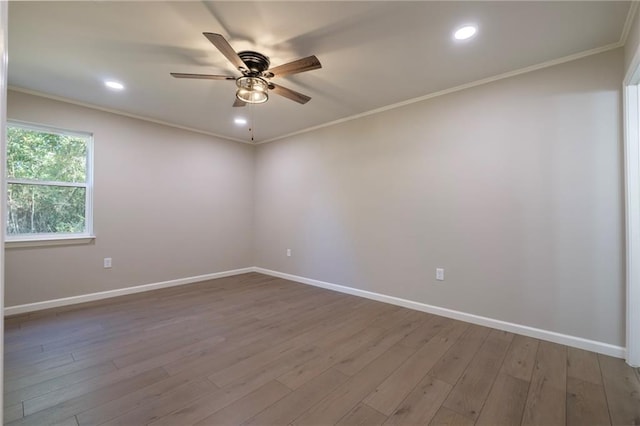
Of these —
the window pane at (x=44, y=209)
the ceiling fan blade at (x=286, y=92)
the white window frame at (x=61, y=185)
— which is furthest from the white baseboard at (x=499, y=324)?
the window pane at (x=44, y=209)

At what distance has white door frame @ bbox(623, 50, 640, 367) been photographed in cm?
215

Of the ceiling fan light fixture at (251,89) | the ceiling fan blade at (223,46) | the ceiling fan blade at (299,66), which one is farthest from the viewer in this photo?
the ceiling fan light fixture at (251,89)

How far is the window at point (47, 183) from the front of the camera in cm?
329

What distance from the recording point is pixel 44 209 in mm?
3484

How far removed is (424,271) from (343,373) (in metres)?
1.74

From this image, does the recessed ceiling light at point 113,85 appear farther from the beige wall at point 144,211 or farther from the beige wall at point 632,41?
the beige wall at point 632,41

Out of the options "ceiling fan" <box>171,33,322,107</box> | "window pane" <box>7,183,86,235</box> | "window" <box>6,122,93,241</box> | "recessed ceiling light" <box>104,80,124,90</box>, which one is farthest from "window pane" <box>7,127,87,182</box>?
"ceiling fan" <box>171,33,322,107</box>

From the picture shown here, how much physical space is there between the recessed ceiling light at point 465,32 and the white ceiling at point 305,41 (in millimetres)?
53

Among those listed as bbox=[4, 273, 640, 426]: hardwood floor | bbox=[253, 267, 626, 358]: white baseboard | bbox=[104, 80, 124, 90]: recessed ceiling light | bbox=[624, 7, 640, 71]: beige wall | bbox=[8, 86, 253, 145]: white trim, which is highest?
bbox=[104, 80, 124, 90]: recessed ceiling light

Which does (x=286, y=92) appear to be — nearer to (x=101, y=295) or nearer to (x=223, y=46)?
(x=223, y=46)

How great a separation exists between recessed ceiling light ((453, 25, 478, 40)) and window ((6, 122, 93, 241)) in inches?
173

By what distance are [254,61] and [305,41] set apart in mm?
462

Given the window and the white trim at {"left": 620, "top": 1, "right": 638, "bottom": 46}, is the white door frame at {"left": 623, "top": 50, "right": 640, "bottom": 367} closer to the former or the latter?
the white trim at {"left": 620, "top": 1, "right": 638, "bottom": 46}

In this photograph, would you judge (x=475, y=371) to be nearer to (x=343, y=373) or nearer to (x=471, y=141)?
(x=343, y=373)
